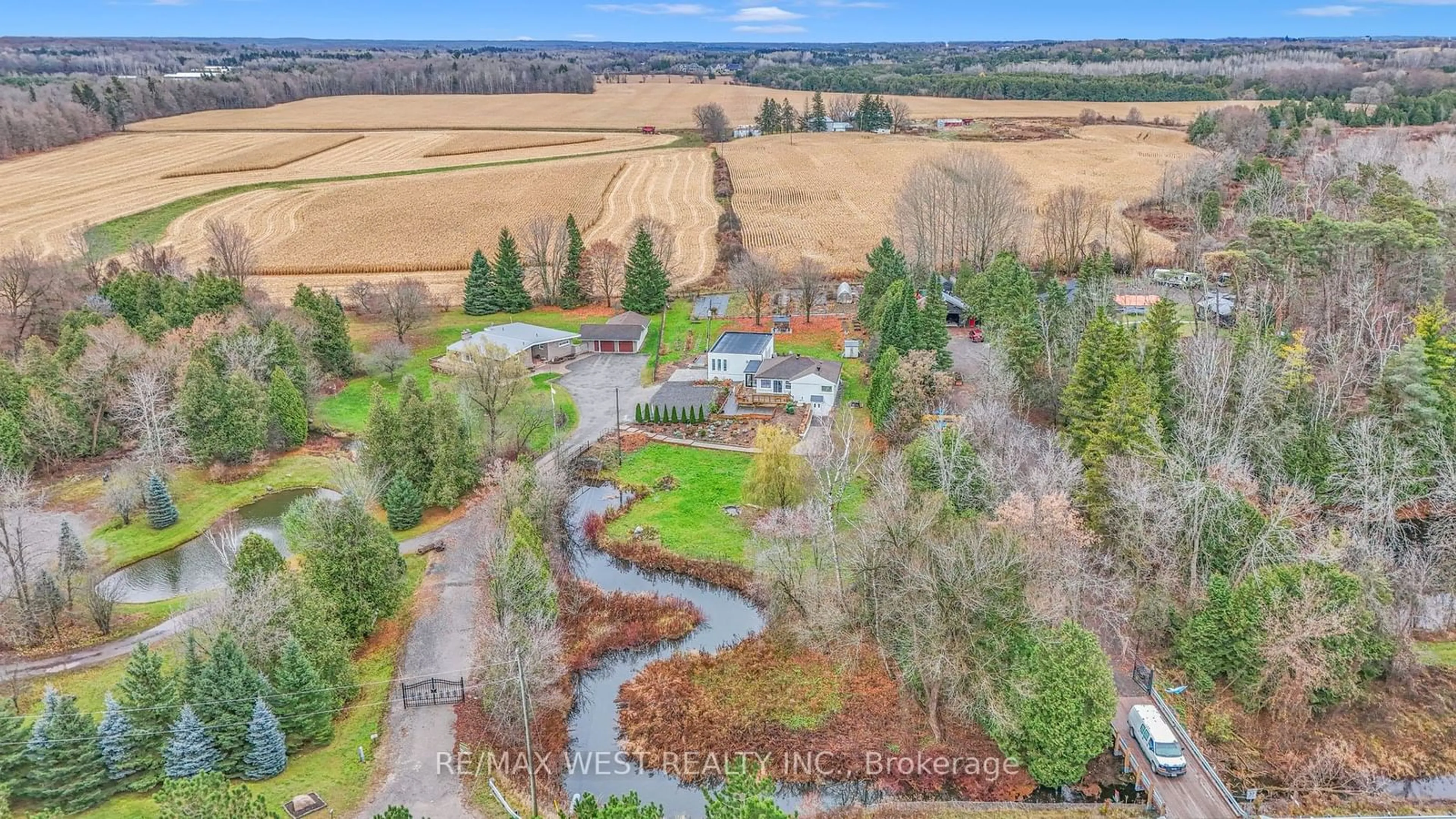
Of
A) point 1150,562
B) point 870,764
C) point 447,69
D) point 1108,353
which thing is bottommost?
point 870,764

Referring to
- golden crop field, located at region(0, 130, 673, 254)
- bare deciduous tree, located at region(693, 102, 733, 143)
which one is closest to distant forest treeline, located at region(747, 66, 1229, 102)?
bare deciduous tree, located at region(693, 102, 733, 143)

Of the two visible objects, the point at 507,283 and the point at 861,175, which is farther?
the point at 861,175

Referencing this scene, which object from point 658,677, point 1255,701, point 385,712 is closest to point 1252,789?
point 1255,701

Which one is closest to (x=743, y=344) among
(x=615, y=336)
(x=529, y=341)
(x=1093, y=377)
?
(x=615, y=336)

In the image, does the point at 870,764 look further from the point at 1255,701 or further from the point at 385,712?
the point at 385,712

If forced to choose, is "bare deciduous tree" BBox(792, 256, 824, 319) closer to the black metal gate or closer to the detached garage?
the detached garage

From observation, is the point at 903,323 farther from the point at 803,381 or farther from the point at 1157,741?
the point at 1157,741
